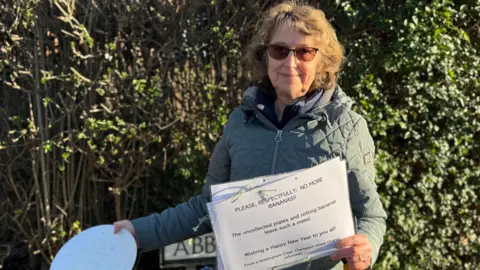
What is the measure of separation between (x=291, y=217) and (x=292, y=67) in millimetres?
514

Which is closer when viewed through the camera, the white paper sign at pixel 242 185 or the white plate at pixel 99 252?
the white paper sign at pixel 242 185

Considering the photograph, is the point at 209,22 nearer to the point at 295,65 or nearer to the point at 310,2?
the point at 310,2

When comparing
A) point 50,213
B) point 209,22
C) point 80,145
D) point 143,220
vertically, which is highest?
point 209,22

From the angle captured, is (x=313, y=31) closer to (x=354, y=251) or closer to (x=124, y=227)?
(x=354, y=251)

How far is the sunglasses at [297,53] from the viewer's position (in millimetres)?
1729

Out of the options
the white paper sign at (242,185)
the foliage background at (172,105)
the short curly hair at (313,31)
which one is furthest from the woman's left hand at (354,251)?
the foliage background at (172,105)

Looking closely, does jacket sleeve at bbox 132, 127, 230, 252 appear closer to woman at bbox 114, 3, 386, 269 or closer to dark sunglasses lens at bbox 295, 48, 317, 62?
woman at bbox 114, 3, 386, 269

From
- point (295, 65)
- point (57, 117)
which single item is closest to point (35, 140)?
point (57, 117)

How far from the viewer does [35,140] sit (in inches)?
139

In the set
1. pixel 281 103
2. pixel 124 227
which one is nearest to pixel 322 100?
pixel 281 103

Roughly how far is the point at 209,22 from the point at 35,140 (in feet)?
4.90

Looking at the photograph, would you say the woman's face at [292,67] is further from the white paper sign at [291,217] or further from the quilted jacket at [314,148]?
the white paper sign at [291,217]

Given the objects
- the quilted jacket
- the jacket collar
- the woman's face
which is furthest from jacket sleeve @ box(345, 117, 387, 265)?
the woman's face

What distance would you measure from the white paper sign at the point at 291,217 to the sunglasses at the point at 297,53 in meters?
0.40
